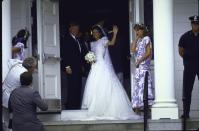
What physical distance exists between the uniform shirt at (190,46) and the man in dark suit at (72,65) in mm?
2771

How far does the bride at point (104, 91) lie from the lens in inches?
641

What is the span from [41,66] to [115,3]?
350 centimetres

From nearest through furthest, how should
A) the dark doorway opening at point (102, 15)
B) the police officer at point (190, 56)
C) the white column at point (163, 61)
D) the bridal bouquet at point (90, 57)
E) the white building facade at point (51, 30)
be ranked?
the white column at point (163, 61)
the police officer at point (190, 56)
the white building facade at point (51, 30)
the bridal bouquet at point (90, 57)
the dark doorway opening at point (102, 15)

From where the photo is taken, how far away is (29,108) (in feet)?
40.6

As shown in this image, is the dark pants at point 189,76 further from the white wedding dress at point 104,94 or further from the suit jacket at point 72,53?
the suit jacket at point 72,53

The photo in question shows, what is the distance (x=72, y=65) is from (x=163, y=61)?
8.99ft

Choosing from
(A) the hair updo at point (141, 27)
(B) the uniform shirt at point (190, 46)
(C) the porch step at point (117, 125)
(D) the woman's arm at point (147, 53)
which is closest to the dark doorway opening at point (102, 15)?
(A) the hair updo at point (141, 27)

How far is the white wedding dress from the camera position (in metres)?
16.3

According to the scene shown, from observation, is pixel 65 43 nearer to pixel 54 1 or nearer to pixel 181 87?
pixel 54 1

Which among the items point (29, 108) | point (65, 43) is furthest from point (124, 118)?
point (29, 108)

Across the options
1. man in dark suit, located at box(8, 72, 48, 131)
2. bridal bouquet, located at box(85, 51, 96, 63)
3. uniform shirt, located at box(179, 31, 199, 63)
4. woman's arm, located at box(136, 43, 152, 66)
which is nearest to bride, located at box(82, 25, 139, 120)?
bridal bouquet, located at box(85, 51, 96, 63)

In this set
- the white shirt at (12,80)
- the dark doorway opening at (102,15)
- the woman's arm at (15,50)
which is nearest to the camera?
the white shirt at (12,80)

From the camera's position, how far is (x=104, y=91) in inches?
647

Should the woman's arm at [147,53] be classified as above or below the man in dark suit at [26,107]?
above
